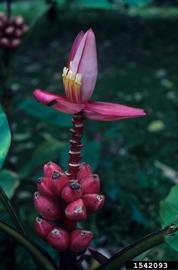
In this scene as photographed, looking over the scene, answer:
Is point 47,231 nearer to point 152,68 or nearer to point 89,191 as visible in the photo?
point 89,191

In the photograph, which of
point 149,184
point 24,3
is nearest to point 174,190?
point 149,184

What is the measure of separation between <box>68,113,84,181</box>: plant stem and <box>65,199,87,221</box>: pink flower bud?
0.15 feet

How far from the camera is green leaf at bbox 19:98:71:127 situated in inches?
52.6

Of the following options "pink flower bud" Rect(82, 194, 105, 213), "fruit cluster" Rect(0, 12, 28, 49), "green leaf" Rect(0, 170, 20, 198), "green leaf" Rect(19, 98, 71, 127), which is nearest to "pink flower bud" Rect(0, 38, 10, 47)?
"fruit cluster" Rect(0, 12, 28, 49)

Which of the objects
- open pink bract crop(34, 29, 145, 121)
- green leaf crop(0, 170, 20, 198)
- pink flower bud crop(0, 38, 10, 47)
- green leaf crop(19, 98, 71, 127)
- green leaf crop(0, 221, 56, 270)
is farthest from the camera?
pink flower bud crop(0, 38, 10, 47)

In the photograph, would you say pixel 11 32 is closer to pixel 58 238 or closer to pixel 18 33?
pixel 18 33

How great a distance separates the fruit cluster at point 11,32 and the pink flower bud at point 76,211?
82cm

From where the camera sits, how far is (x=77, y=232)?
0.79 meters

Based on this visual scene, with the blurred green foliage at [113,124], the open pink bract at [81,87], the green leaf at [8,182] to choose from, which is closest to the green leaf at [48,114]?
the blurred green foliage at [113,124]

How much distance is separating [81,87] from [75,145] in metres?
0.09

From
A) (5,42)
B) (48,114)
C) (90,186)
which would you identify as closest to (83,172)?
(90,186)

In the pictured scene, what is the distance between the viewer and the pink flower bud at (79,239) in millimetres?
781

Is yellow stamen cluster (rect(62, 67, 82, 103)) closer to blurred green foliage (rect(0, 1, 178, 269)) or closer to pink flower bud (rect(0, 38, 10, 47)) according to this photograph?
blurred green foliage (rect(0, 1, 178, 269))

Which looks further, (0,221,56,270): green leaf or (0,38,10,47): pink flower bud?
(0,38,10,47): pink flower bud
